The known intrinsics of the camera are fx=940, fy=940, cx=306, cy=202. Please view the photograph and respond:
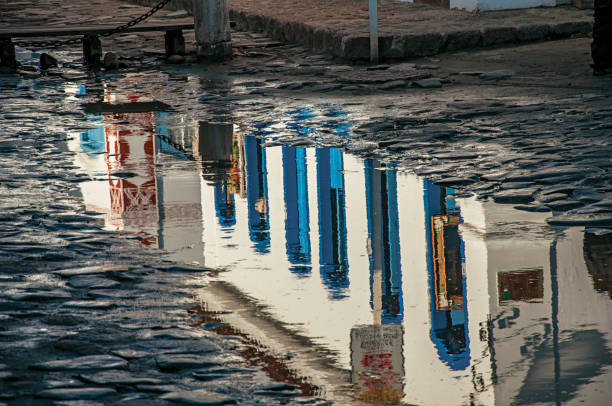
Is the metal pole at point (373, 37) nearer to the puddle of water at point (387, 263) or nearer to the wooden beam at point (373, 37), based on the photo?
the wooden beam at point (373, 37)

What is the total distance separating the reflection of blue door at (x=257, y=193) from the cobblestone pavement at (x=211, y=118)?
219mm

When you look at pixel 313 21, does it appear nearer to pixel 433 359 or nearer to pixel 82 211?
pixel 82 211

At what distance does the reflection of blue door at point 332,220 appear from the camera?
3.10 m

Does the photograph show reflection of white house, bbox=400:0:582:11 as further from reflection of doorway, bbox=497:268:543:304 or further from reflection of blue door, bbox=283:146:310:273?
reflection of doorway, bbox=497:268:543:304

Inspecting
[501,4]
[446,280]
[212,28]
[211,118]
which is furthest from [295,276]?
→ [501,4]

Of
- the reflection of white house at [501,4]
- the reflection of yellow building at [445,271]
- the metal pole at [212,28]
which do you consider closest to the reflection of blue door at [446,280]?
the reflection of yellow building at [445,271]

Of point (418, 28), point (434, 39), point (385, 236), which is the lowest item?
point (385, 236)

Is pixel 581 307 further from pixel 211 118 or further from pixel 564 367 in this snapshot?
pixel 211 118

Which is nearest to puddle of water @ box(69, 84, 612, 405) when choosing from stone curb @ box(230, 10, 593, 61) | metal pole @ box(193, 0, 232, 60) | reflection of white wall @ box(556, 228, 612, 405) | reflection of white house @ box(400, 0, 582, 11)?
reflection of white wall @ box(556, 228, 612, 405)

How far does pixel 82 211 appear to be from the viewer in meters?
4.00

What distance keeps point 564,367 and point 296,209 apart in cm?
182

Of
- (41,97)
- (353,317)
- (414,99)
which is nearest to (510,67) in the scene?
(414,99)

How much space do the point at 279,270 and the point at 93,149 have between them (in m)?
2.56

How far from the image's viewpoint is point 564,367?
233 cm
